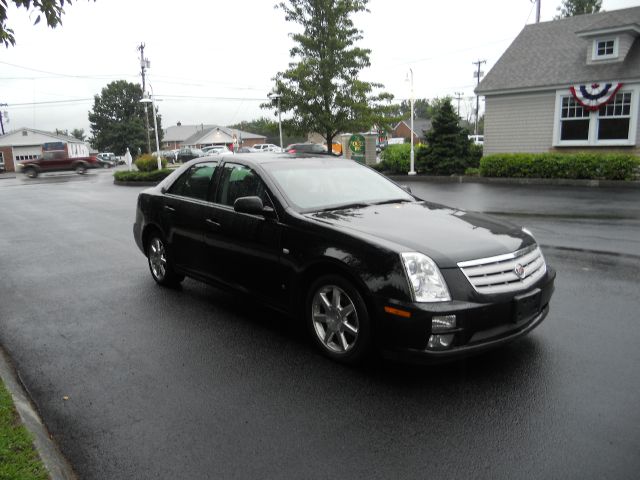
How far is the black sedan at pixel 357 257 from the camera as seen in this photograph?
142 inches

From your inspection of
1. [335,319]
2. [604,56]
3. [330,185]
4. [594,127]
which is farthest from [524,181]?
[335,319]

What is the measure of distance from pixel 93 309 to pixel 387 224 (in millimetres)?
3530

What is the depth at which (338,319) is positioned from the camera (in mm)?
4094

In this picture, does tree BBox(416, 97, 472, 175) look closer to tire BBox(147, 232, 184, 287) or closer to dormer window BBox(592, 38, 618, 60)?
dormer window BBox(592, 38, 618, 60)

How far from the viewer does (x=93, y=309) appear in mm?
5824

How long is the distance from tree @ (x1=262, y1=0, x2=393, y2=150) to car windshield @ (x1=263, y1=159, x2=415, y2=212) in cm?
1790

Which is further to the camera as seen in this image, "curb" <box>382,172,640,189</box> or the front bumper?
"curb" <box>382,172,640,189</box>

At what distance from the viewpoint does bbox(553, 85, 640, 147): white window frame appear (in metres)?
18.6

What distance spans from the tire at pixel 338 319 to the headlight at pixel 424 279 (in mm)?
443

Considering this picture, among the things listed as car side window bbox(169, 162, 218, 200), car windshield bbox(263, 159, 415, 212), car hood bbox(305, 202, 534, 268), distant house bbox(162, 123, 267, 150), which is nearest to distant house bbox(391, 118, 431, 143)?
distant house bbox(162, 123, 267, 150)

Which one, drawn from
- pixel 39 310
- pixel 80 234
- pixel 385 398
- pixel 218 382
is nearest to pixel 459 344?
pixel 385 398

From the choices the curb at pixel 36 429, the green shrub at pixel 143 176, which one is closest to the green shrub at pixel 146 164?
the green shrub at pixel 143 176

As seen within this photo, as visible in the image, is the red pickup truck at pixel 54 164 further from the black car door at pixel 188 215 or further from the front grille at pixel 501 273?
the front grille at pixel 501 273

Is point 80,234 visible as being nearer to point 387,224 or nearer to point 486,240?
point 387,224
